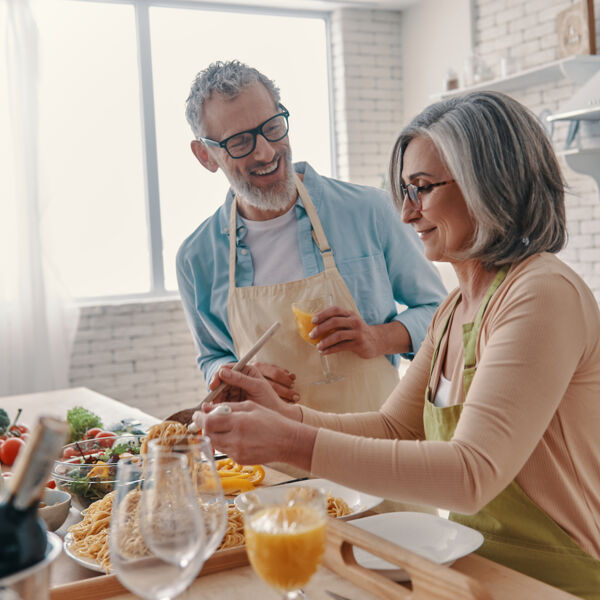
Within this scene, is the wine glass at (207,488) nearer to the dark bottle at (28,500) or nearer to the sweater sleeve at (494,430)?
the dark bottle at (28,500)

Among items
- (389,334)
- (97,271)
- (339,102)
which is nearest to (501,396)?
(389,334)

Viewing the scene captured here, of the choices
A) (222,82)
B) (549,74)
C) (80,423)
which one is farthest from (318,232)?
(549,74)

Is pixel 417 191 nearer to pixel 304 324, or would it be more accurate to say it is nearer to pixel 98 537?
pixel 304 324

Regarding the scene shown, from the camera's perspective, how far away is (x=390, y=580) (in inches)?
46.1

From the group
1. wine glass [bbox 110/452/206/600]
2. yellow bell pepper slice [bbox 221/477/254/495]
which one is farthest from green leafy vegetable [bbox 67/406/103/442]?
wine glass [bbox 110/452/206/600]

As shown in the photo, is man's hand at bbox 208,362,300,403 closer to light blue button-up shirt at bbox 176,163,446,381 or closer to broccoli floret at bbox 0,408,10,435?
light blue button-up shirt at bbox 176,163,446,381

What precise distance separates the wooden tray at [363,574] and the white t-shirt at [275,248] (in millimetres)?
1322

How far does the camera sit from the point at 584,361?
1.40 meters

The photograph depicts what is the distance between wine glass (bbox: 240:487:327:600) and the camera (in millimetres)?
971

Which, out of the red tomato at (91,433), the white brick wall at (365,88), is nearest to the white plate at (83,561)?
the red tomato at (91,433)

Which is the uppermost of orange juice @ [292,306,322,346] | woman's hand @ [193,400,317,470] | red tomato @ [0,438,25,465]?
orange juice @ [292,306,322,346]

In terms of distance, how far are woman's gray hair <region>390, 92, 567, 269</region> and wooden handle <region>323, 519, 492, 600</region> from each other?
0.64 meters

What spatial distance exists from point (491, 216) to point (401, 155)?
1.04 feet

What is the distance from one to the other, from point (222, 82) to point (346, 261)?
70cm
